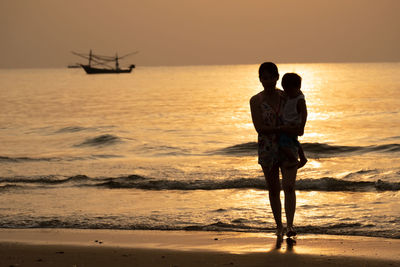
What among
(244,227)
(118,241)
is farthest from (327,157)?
(118,241)

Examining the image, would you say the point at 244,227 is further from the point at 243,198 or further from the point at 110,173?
the point at 110,173

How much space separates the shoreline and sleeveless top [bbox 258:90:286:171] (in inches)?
36.7

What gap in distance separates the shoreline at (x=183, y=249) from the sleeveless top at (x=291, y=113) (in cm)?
129

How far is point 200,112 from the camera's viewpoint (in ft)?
117

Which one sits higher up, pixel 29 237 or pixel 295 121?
pixel 295 121

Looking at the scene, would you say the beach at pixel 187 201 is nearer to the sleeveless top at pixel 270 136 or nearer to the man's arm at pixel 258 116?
the sleeveless top at pixel 270 136

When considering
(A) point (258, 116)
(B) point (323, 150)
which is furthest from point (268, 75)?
(B) point (323, 150)

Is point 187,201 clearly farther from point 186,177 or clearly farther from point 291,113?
point 291,113

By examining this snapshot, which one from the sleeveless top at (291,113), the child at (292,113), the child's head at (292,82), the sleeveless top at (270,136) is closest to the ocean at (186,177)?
the sleeveless top at (270,136)

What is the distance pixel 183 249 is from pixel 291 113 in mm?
1821

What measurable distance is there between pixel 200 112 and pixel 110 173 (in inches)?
854

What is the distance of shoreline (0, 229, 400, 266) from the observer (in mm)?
5984

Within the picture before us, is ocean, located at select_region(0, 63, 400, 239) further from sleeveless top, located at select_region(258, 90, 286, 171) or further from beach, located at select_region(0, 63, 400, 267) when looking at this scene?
sleeveless top, located at select_region(258, 90, 286, 171)

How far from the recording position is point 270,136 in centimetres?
641
